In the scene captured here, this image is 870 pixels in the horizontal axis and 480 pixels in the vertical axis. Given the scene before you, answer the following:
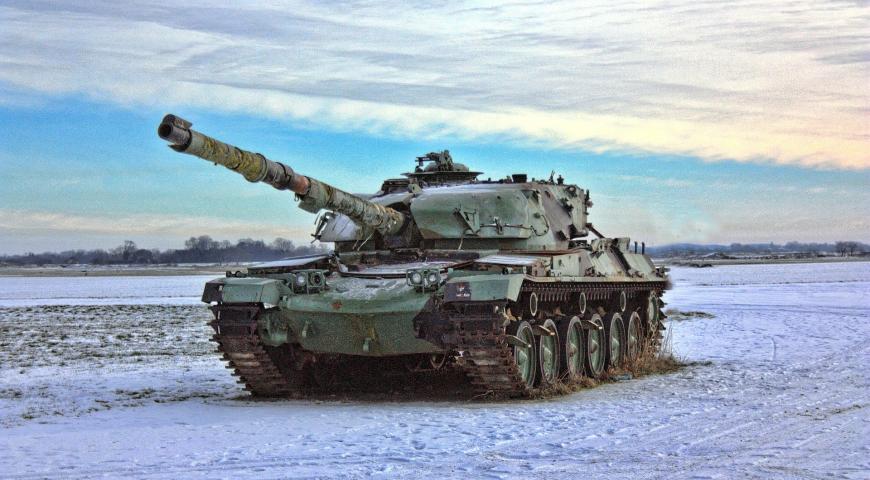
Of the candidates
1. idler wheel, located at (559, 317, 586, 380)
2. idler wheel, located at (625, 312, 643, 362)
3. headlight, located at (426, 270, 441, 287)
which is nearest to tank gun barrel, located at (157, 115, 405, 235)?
headlight, located at (426, 270, 441, 287)

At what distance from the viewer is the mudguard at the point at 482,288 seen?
12930 millimetres

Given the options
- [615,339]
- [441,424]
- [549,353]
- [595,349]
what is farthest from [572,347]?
[441,424]

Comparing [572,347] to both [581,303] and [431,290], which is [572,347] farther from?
[431,290]

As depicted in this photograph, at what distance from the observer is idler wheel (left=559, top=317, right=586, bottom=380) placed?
1564 centimetres

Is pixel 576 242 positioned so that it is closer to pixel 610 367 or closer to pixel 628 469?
pixel 610 367

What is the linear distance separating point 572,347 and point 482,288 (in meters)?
3.55

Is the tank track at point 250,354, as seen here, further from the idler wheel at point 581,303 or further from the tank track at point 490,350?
the idler wheel at point 581,303

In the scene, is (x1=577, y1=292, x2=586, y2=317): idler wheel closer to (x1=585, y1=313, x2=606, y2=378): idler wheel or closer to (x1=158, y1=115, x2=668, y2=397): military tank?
(x1=158, y1=115, x2=668, y2=397): military tank

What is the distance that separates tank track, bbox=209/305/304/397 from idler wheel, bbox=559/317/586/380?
367 centimetres

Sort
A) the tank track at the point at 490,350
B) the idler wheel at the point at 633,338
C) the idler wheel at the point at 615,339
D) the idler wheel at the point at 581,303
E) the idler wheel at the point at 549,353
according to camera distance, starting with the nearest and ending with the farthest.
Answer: the tank track at the point at 490,350 < the idler wheel at the point at 549,353 < the idler wheel at the point at 581,303 < the idler wheel at the point at 615,339 < the idler wheel at the point at 633,338

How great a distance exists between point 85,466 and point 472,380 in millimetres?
5538

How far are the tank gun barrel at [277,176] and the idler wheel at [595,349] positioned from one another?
10.9 feet

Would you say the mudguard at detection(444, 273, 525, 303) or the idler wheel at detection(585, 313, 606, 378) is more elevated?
the mudguard at detection(444, 273, 525, 303)

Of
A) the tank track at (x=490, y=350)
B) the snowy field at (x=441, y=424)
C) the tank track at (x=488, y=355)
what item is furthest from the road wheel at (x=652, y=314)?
the tank track at (x=488, y=355)
